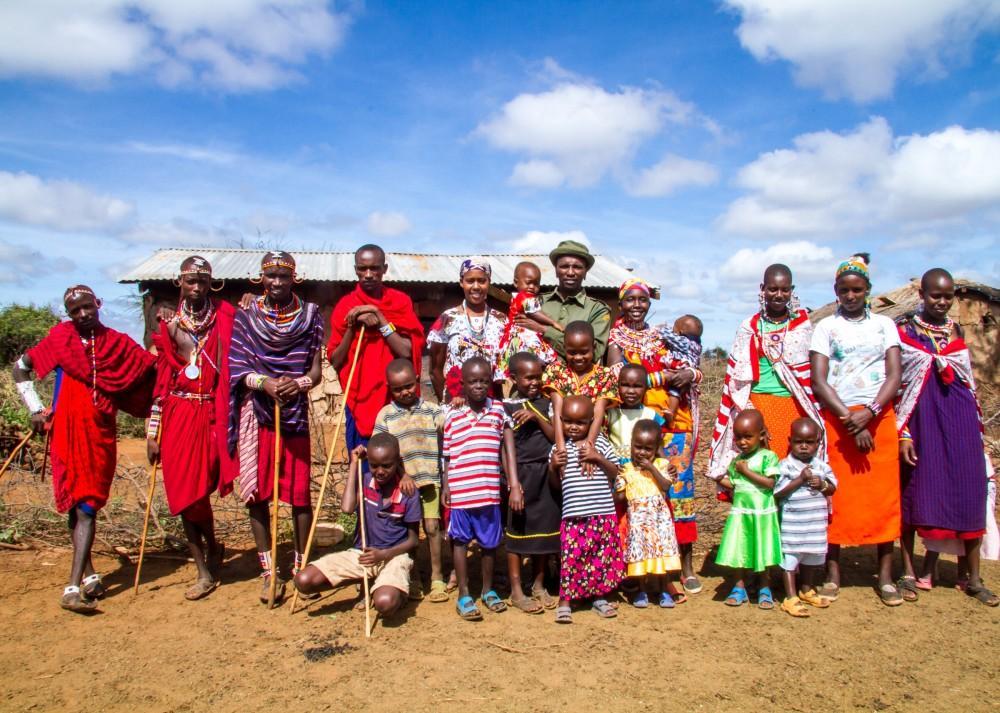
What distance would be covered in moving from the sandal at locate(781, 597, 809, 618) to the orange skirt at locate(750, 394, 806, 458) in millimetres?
832

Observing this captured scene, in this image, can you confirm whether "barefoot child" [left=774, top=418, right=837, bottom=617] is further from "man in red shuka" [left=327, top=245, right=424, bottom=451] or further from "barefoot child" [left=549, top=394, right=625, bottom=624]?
"man in red shuka" [left=327, top=245, right=424, bottom=451]

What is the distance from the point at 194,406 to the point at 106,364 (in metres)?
0.61

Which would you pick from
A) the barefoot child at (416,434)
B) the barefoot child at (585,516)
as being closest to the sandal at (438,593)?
the barefoot child at (416,434)

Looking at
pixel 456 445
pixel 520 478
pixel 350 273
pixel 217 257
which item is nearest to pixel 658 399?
pixel 520 478

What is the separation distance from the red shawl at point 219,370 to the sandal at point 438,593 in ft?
4.63

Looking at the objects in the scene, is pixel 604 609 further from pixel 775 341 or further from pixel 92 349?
pixel 92 349

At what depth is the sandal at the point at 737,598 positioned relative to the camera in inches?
162

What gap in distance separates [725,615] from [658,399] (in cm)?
128

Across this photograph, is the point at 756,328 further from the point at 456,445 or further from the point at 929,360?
the point at 456,445

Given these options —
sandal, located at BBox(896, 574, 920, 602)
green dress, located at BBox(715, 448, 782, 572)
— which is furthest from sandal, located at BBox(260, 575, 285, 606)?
sandal, located at BBox(896, 574, 920, 602)

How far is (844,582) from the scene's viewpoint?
4.62 m

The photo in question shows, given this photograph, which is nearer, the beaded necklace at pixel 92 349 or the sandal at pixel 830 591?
the sandal at pixel 830 591

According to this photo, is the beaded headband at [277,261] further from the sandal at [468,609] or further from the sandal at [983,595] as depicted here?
the sandal at [983,595]

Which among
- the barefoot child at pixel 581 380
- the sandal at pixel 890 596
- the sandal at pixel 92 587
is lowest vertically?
the sandal at pixel 890 596
